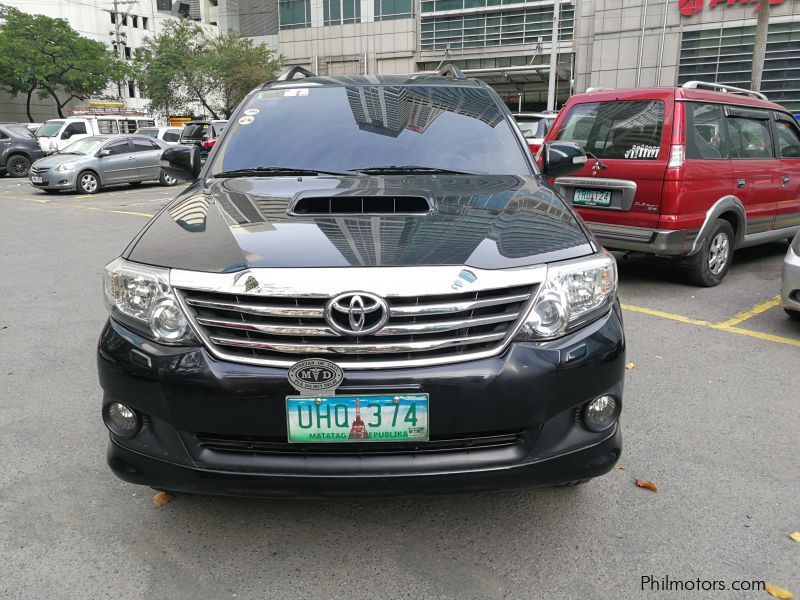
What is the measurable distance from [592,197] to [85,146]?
15.2 m

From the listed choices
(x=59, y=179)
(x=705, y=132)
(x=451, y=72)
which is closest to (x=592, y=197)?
(x=705, y=132)

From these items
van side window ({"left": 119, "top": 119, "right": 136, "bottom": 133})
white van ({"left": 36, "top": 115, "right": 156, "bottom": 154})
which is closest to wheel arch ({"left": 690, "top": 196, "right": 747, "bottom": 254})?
white van ({"left": 36, "top": 115, "right": 156, "bottom": 154})

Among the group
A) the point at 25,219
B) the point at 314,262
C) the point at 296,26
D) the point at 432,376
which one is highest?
the point at 296,26

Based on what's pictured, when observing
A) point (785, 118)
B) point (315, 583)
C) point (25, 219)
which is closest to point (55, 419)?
point (315, 583)

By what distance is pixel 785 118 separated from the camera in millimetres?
7207

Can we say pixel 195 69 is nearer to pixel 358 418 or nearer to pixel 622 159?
pixel 622 159

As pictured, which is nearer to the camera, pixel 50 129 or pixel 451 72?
pixel 451 72

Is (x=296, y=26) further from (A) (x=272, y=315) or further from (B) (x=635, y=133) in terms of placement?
(A) (x=272, y=315)

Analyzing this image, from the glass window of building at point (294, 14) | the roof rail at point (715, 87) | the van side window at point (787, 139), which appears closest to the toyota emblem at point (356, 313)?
the roof rail at point (715, 87)

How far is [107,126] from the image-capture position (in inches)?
945

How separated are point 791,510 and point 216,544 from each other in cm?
232

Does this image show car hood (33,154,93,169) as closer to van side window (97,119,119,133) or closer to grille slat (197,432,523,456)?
van side window (97,119,119,133)

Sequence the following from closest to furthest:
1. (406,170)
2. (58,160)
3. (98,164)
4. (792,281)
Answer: (406,170)
(792,281)
(58,160)
(98,164)

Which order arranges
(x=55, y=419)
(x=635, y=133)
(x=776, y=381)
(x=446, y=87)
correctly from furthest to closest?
(x=635, y=133) → (x=776, y=381) → (x=446, y=87) → (x=55, y=419)
